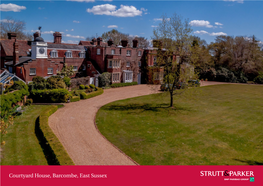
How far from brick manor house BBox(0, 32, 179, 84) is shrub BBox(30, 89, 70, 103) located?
380 inches

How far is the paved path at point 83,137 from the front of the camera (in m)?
15.2

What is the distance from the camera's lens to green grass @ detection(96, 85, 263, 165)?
15859 millimetres

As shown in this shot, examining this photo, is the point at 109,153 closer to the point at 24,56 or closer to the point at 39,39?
the point at 39,39

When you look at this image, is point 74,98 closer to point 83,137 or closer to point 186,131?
point 83,137

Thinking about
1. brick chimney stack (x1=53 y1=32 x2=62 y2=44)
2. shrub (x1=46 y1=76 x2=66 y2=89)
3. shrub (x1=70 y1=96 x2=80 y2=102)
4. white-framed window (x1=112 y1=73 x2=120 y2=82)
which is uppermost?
brick chimney stack (x1=53 y1=32 x2=62 y2=44)

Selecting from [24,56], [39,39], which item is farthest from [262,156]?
[24,56]

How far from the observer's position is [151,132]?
803 inches

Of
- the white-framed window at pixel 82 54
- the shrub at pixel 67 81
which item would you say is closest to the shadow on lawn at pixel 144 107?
the shrub at pixel 67 81

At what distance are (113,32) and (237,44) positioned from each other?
47023mm

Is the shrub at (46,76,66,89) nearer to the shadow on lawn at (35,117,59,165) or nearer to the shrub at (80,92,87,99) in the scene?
the shrub at (80,92,87,99)

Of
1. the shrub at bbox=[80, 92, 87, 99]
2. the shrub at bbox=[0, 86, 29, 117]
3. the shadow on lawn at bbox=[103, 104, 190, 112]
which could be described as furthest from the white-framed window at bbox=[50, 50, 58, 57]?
the shadow on lawn at bbox=[103, 104, 190, 112]

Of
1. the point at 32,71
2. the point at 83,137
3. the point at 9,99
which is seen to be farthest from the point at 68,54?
the point at 83,137

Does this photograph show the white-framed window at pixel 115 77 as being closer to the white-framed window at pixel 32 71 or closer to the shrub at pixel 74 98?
the white-framed window at pixel 32 71

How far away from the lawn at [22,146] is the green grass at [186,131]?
5.83 metres
